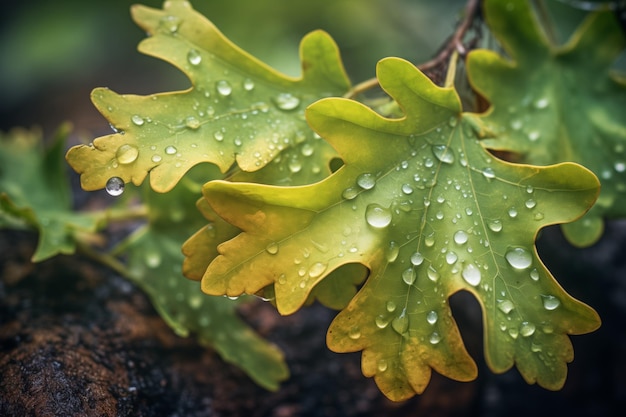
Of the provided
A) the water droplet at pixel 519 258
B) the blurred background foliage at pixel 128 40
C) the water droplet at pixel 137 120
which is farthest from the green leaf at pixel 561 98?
the blurred background foliage at pixel 128 40

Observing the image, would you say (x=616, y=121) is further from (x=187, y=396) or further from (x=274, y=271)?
(x=187, y=396)

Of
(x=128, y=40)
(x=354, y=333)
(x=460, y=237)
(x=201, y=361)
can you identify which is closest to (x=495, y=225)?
(x=460, y=237)

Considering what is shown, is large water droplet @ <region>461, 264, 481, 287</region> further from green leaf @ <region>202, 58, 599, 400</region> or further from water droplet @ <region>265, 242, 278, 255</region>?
water droplet @ <region>265, 242, 278, 255</region>

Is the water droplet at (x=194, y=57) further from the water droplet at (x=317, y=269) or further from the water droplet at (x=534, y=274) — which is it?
the water droplet at (x=534, y=274)

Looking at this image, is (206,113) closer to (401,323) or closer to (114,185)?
(114,185)

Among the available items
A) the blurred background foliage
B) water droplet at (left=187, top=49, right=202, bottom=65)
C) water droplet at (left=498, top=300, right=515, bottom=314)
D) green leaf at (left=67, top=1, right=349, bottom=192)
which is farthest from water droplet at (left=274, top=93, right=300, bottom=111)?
the blurred background foliage

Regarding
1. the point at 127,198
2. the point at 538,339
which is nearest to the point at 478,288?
the point at 538,339
